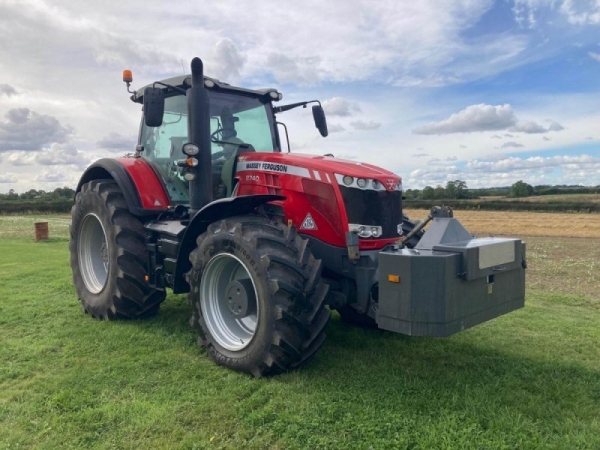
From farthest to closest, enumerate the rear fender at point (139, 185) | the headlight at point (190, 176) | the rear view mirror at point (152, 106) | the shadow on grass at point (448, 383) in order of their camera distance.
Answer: the rear fender at point (139, 185), the headlight at point (190, 176), the rear view mirror at point (152, 106), the shadow on grass at point (448, 383)

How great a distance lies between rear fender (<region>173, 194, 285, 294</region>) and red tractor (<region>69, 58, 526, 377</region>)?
13 millimetres

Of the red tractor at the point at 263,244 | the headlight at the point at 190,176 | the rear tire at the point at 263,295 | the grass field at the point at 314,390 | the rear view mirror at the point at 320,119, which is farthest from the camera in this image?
the rear view mirror at the point at 320,119

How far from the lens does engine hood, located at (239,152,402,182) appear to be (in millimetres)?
4352

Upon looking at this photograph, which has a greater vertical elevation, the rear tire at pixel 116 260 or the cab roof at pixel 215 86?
the cab roof at pixel 215 86

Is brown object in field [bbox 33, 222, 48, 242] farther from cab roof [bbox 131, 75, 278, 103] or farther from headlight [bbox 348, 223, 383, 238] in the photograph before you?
headlight [bbox 348, 223, 383, 238]

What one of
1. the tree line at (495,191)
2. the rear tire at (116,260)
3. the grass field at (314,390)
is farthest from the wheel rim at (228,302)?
the tree line at (495,191)

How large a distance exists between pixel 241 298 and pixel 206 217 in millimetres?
826

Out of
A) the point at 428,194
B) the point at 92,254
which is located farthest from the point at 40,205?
the point at 92,254

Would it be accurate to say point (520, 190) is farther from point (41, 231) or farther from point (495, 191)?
point (41, 231)

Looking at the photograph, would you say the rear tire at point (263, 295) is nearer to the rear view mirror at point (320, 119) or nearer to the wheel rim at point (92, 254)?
the rear view mirror at point (320, 119)

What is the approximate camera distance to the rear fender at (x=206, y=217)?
4324 millimetres

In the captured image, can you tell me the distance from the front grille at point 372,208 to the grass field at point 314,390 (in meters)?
1.15

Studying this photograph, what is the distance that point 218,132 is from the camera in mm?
5430

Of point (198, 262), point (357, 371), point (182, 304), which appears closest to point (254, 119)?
point (198, 262)
